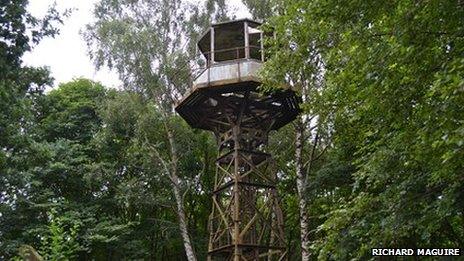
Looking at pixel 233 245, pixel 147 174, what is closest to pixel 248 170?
pixel 233 245

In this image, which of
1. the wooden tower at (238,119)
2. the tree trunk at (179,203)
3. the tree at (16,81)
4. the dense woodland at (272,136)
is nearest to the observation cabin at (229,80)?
the wooden tower at (238,119)

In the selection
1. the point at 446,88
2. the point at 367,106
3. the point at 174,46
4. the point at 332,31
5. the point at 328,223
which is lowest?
the point at 328,223

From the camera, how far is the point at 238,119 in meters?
13.8

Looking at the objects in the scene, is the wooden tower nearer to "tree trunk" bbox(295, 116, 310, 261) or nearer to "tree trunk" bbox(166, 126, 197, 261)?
"tree trunk" bbox(295, 116, 310, 261)

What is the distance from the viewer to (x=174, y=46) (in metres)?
17.3

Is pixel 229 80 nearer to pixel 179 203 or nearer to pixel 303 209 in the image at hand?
pixel 303 209

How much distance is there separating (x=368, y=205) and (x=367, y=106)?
1387 millimetres

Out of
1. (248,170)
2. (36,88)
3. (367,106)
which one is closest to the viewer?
(367,106)

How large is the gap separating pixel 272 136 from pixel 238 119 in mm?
4183

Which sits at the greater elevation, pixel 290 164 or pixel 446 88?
pixel 290 164

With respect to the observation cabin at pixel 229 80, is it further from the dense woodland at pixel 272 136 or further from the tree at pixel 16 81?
the tree at pixel 16 81

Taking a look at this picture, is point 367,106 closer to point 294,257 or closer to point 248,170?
point 248,170

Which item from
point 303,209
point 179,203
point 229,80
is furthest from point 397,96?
point 179,203

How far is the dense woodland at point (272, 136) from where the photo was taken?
19.1 feet
